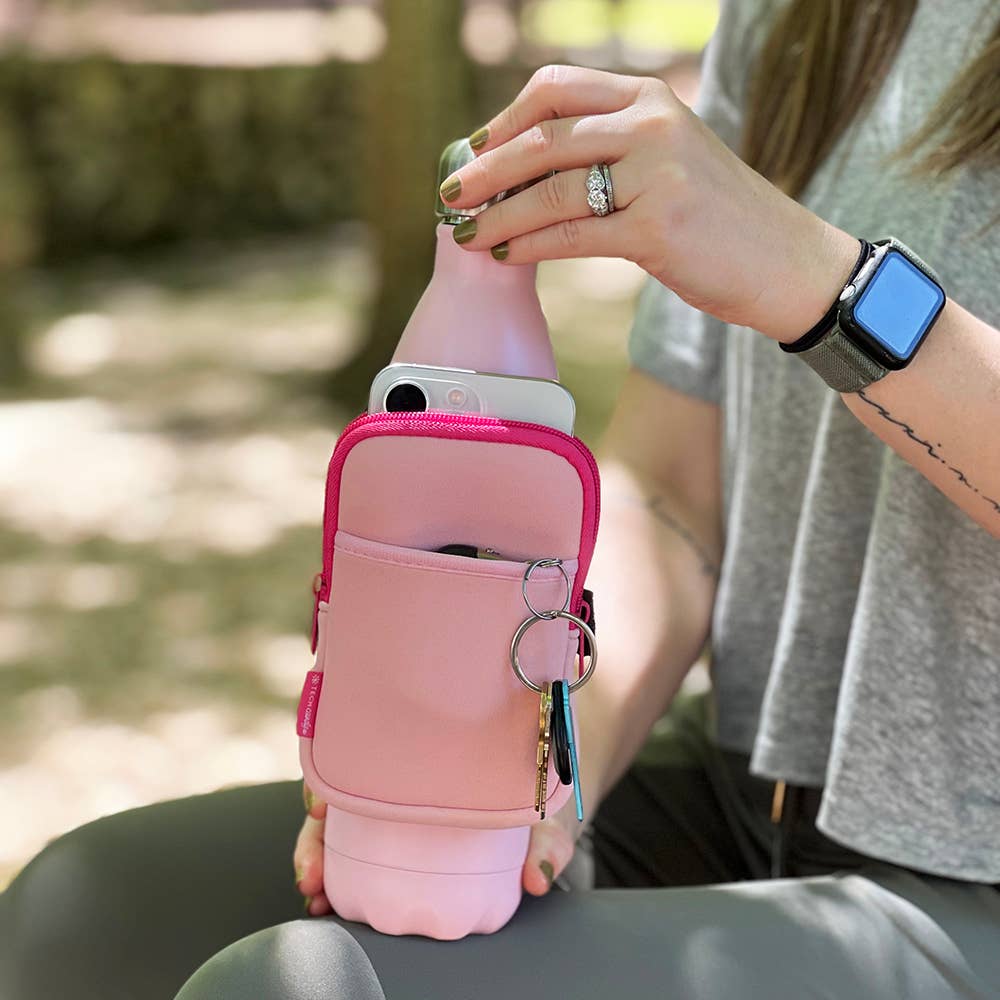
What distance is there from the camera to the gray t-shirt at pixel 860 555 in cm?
105

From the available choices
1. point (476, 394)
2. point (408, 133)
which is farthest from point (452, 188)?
point (408, 133)

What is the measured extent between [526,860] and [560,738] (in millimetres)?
161

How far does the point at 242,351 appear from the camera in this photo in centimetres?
501

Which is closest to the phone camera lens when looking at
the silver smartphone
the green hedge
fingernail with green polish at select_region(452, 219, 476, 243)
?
the silver smartphone

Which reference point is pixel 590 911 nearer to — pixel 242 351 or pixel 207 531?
pixel 207 531

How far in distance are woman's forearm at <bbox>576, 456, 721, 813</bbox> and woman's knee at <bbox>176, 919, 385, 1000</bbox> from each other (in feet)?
0.94

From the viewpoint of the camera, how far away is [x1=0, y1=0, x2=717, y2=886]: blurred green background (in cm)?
272

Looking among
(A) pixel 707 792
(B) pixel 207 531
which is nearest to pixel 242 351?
(B) pixel 207 531

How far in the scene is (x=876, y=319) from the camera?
88 cm

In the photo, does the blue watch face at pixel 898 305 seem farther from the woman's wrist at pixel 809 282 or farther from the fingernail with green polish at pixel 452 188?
the fingernail with green polish at pixel 452 188

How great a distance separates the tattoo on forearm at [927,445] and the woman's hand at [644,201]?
0.08 metres

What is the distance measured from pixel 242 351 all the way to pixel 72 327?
73cm

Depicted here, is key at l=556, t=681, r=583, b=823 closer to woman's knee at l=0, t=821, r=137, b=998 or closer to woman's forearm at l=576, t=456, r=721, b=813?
woman's forearm at l=576, t=456, r=721, b=813

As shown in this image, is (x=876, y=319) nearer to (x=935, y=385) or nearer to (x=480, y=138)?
(x=935, y=385)
